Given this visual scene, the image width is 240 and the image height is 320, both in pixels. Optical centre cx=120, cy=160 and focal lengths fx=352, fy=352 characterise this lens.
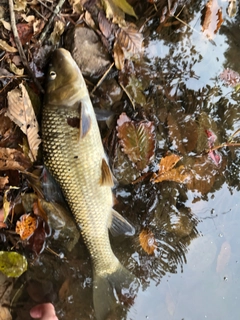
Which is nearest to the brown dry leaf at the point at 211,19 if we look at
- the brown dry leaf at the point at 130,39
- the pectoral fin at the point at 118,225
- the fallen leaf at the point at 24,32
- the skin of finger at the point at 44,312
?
the brown dry leaf at the point at 130,39

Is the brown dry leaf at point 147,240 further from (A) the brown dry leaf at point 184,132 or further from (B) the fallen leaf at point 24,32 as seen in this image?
(B) the fallen leaf at point 24,32

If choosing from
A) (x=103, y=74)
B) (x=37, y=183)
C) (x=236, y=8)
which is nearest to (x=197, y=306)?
(x=37, y=183)

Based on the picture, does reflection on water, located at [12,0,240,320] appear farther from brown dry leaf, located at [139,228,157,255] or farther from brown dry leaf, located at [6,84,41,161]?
brown dry leaf, located at [6,84,41,161]

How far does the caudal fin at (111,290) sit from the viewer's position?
85.1 inches

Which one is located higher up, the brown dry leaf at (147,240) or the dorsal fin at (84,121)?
the dorsal fin at (84,121)

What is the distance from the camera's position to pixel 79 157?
181 centimetres

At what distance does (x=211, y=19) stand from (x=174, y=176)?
99 centimetres

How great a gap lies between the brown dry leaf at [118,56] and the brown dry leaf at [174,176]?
0.68 m

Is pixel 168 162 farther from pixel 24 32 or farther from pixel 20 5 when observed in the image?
pixel 20 5

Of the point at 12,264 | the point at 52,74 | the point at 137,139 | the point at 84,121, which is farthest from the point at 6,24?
the point at 12,264

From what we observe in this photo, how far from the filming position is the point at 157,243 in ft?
7.53

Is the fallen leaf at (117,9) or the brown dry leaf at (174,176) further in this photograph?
the brown dry leaf at (174,176)

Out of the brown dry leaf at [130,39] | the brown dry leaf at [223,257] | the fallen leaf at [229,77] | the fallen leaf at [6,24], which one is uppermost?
the fallen leaf at [229,77]

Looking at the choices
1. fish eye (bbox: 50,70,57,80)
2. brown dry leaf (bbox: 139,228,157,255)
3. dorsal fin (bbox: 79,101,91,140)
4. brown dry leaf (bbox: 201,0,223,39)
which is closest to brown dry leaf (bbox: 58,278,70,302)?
brown dry leaf (bbox: 139,228,157,255)
